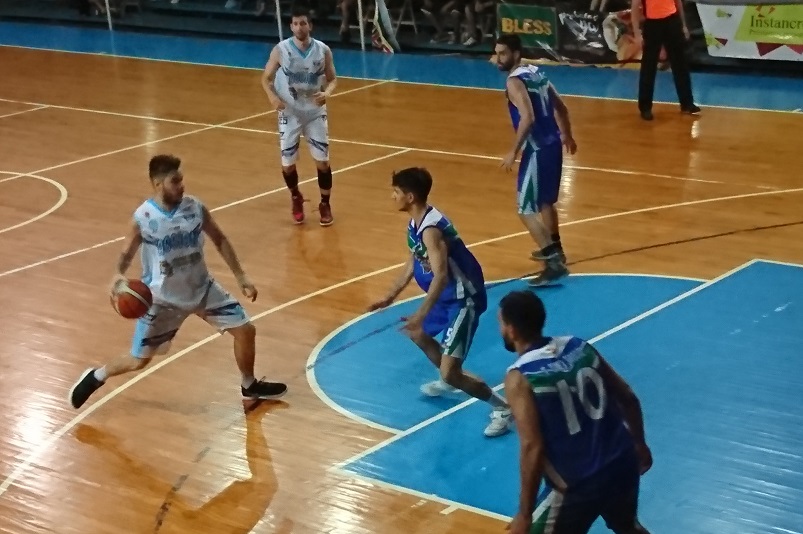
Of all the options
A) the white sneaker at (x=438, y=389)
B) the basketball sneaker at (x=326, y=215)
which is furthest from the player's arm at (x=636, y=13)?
the white sneaker at (x=438, y=389)

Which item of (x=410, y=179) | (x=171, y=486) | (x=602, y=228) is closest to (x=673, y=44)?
(x=602, y=228)

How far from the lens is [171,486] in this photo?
628cm

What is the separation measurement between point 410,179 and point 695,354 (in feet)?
7.98

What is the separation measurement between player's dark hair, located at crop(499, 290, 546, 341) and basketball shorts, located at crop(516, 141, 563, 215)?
176 inches

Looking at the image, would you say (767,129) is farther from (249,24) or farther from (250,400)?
(249,24)

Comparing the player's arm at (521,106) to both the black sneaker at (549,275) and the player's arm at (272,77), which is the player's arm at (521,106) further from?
the player's arm at (272,77)

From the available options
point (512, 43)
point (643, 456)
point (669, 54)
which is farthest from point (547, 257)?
point (669, 54)

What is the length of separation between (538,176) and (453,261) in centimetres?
245

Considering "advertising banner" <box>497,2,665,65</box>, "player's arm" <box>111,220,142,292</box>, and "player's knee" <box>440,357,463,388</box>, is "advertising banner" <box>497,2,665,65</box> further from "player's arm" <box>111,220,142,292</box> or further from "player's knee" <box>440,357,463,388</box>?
"player's arm" <box>111,220,142,292</box>

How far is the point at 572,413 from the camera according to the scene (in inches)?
163

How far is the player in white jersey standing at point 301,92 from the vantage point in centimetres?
1023

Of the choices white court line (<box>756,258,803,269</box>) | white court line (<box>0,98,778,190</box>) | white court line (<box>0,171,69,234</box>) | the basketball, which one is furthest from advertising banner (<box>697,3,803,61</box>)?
the basketball

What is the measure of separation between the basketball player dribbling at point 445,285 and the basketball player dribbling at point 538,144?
2.03m

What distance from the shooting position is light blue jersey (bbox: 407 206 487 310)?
20.9ft
